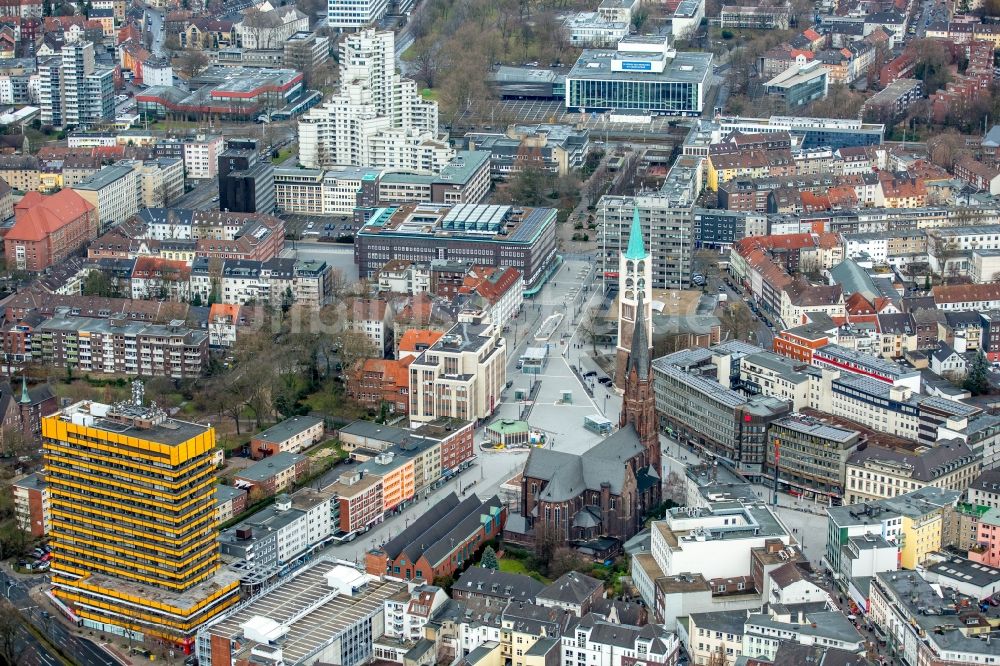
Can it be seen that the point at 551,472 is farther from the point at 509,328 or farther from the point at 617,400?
the point at 509,328

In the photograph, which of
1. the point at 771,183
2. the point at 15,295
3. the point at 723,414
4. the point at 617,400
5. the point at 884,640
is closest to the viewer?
the point at 884,640

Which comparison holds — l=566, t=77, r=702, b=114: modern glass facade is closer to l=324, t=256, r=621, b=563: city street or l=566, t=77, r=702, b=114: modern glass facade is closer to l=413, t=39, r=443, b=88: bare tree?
l=413, t=39, r=443, b=88: bare tree

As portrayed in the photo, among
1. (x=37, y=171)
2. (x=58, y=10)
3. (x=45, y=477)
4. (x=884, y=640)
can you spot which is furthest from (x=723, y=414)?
(x=58, y=10)

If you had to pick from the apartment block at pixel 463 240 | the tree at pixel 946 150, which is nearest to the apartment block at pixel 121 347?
the apartment block at pixel 463 240

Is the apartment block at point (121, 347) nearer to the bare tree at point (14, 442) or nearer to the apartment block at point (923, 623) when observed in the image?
the bare tree at point (14, 442)

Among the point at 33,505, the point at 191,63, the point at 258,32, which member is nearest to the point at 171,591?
the point at 33,505
